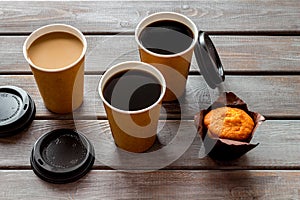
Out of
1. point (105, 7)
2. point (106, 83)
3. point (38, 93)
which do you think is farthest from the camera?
point (105, 7)

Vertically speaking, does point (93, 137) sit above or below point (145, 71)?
below

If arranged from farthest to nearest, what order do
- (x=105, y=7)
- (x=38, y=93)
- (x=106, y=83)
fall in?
(x=105, y=7), (x=38, y=93), (x=106, y=83)

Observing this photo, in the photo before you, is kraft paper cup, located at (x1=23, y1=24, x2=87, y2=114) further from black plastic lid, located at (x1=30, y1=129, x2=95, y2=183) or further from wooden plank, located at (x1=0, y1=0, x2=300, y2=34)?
wooden plank, located at (x1=0, y1=0, x2=300, y2=34)

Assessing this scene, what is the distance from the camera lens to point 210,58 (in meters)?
1.00

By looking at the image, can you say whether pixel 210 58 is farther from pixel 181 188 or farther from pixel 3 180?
pixel 3 180

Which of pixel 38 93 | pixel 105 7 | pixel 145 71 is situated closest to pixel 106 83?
pixel 145 71

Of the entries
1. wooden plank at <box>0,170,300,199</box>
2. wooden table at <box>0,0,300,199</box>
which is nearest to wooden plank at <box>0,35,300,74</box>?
wooden table at <box>0,0,300,199</box>

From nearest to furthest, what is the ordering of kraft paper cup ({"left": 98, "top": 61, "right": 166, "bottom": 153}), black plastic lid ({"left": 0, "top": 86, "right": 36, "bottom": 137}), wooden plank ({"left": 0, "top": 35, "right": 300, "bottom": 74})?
kraft paper cup ({"left": 98, "top": 61, "right": 166, "bottom": 153}) → black plastic lid ({"left": 0, "top": 86, "right": 36, "bottom": 137}) → wooden plank ({"left": 0, "top": 35, "right": 300, "bottom": 74})

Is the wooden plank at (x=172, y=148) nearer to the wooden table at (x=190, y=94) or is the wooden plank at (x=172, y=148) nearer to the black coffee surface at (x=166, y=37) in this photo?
the wooden table at (x=190, y=94)

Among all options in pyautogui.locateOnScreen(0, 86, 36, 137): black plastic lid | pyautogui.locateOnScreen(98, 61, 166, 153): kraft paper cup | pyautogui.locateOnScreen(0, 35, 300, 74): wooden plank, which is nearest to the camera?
pyautogui.locateOnScreen(98, 61, 166, 153): kraft paper cup

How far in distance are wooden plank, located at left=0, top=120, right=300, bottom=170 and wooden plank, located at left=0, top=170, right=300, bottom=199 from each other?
0.02 meters

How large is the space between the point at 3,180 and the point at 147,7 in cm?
49

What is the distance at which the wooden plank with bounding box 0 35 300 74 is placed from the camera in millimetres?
1077

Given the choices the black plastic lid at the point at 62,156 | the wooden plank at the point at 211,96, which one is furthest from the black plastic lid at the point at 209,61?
the black plastic lid at the point at 62,156
